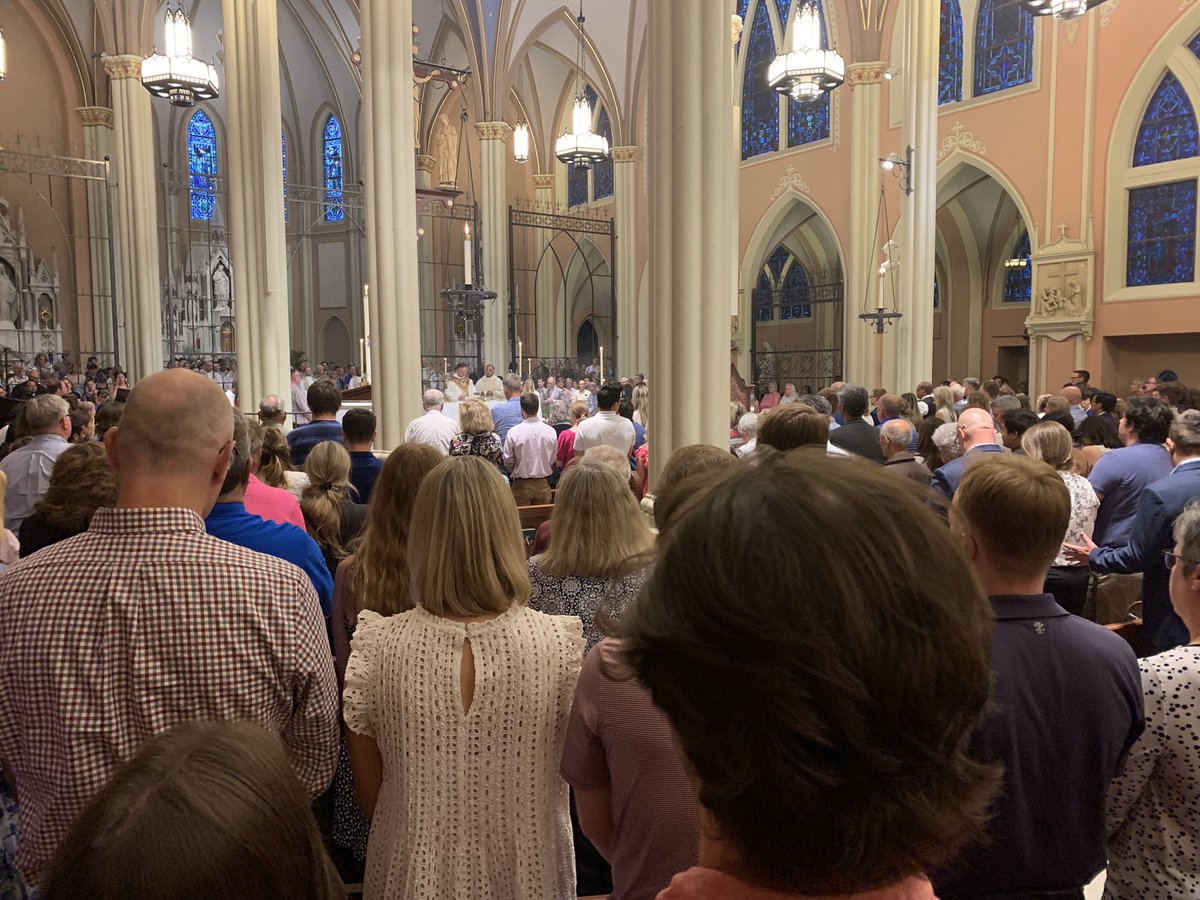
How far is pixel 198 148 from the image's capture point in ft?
84.4

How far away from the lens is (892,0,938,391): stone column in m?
11.9

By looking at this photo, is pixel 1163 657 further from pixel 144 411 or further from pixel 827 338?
pixel 827 338

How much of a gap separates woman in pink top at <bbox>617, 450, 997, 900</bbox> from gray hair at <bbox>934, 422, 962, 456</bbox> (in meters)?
4.57

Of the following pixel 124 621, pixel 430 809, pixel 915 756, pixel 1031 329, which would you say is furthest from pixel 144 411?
pixel 1031 329

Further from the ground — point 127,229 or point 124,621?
point 127,229

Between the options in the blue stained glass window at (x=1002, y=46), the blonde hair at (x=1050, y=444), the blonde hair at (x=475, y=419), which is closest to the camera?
the blonde hair at (x=1050, y=444)

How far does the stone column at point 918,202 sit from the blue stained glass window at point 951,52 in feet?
15.8

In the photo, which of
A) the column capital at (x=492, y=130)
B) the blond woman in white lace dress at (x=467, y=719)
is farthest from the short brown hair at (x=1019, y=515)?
the column capital at (x=492, y=130)

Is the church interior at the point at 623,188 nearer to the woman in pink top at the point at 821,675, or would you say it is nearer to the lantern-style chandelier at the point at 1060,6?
the lantern-style chandelier at the point at 1060,6

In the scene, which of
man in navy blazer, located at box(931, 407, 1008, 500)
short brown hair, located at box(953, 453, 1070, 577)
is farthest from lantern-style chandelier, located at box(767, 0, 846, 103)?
short brown hair, located at box(953, 453, 1070, 577)

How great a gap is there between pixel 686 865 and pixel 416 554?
0.83 metres

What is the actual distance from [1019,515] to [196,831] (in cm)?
155

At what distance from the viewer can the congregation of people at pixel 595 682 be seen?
0.74 meters

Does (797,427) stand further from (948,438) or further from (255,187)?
(255,187)
